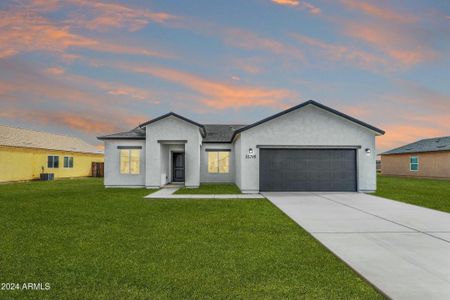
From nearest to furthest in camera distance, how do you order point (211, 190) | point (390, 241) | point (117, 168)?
1. point (390, 241)
2. point (211, 190)
3. point (117, 168)

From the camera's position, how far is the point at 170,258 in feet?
16.4

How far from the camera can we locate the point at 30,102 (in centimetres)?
2184

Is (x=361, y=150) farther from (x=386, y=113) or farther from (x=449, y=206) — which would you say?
(x=386, y=113)

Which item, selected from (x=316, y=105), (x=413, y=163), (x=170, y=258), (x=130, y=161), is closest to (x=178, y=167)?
(x=130, y=161)

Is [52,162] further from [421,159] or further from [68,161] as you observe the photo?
[421,159]

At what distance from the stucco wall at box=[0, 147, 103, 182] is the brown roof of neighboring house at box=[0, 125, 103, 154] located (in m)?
0.44

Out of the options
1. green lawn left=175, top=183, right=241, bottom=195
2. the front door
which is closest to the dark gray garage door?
green lawn left=175, top=183, right=241, bottom=195

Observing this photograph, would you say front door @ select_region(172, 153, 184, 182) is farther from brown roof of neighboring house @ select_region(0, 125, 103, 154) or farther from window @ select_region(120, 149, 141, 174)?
brown roof of neighboring house @ select_region(0, 125, 103, 154)

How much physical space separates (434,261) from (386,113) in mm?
20741

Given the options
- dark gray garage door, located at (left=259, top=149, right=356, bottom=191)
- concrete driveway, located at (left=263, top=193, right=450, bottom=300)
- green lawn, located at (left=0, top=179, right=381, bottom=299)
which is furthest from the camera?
dark gray garage door, located at (left=259, top=149, right=356, bottom=191)

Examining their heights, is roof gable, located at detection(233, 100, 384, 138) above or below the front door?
above

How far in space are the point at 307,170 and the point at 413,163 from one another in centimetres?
2283

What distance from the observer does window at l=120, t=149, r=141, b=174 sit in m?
18.5

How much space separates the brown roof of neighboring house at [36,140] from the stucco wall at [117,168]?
11007 mm
